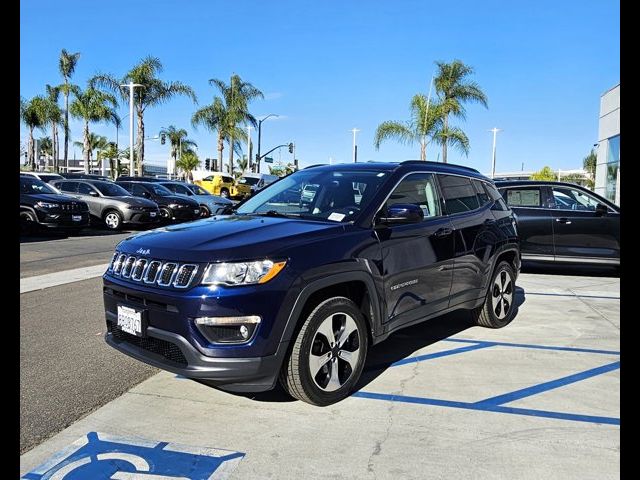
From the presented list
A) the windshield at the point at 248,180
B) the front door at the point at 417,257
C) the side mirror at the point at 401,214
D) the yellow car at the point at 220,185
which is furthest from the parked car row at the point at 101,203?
the windshield at the point at 248,180

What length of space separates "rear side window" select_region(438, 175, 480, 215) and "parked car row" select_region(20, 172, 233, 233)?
23.3 ft

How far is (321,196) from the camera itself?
4695 millimetres

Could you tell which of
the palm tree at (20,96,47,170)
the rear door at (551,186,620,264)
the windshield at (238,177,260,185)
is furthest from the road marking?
the palm tree at (20,96,47,170)

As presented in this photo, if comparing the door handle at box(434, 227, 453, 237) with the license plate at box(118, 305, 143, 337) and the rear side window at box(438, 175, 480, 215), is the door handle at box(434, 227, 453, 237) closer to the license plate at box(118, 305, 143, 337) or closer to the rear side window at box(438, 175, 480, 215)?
the rear side window at box(438, 175, 480, 215)

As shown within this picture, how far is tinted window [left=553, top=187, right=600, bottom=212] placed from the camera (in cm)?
970

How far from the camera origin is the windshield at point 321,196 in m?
4.37

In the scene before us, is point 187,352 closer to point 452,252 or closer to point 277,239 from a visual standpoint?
point 277,239

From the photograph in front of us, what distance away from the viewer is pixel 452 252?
5.00 metres

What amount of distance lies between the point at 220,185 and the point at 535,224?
28757mm

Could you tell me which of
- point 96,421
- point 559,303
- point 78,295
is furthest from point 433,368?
point 78,295

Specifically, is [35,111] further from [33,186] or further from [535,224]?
[535,224]

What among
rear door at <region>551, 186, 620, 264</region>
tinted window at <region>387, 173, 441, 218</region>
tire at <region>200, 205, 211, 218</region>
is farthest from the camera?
tire at <region>200, 205, 211, 218</region>
